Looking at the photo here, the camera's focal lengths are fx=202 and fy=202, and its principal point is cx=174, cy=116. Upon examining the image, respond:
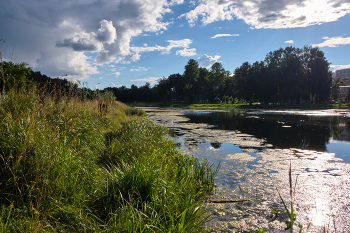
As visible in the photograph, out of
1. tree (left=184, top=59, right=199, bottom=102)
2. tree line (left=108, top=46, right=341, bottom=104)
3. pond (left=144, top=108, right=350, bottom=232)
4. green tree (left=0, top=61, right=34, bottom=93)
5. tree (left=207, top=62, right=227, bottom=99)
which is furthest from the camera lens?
tree (left=207, top=62, right=227, bottom=99)

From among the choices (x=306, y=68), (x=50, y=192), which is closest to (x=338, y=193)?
(x=50, y=192)

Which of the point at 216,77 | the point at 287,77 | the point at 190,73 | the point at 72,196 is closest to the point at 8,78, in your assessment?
the point at 72,196

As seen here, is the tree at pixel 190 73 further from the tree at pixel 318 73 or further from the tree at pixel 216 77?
the tree at pixel 318 73

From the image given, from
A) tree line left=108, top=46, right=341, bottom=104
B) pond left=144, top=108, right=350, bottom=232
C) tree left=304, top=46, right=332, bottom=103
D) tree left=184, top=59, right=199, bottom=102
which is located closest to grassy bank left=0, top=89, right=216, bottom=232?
pond left=144, top=108, right=350, bottom=232

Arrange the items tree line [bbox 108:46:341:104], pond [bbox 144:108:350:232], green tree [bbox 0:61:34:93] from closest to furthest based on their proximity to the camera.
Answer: pond [bbox 144:108:350:232]
green tree [bbox 0:61:34:93]
tree line [bbox 108:46:341:104]

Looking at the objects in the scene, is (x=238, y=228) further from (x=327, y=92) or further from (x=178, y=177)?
(x=327, y=92)

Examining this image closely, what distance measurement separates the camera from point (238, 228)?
2828mm

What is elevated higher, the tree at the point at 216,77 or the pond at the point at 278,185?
the tree at the point at 216,77

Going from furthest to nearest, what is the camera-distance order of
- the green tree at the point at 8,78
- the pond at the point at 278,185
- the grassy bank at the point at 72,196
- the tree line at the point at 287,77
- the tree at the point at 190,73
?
the tree at the point at 190,73 → the tree line at the point at 287,77 → the green tree at the point at 8,78 → the pond at the point at 278,185 → the grassy bank at the point at 72,196

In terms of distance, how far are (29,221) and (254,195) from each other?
11.3ft

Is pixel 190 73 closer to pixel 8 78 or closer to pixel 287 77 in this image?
pixel 287 77

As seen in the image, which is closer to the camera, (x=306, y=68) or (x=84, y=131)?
(x=84, y=131)

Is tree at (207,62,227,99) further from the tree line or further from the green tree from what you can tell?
the green tree

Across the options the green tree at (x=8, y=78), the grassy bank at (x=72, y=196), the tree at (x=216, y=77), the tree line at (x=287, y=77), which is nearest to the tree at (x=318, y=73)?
the tree line at (x=287, y=77)
